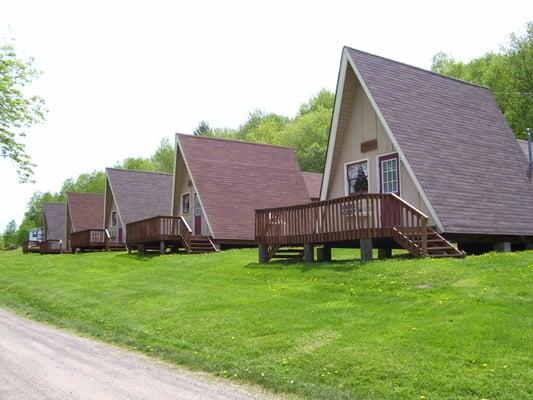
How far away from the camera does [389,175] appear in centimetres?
1869

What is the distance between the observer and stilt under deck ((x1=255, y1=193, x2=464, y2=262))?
14852 millimetres

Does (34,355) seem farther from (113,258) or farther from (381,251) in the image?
(113,258)

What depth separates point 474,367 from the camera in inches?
272

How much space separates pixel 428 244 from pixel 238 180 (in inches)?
640

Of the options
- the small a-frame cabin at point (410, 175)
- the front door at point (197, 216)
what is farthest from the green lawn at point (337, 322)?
the front door at point (197, 216)

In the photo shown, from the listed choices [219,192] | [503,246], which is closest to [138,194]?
[219,192]

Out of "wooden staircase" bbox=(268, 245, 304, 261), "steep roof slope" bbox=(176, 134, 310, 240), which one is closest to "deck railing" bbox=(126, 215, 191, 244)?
"steep roof slope" bbox=(176, 134, 310, 240)

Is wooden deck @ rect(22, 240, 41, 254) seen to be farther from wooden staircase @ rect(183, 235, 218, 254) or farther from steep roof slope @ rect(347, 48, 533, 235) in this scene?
steep roof slope @ rect(347, 48, 533, 235)

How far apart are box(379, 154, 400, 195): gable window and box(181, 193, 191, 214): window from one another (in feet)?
48.4

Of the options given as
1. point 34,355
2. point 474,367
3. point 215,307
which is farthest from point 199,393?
point 215,307

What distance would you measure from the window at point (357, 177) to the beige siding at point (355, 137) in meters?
0.20

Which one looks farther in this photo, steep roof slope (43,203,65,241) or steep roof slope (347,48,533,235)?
steep roof slope (43,203,65,241)

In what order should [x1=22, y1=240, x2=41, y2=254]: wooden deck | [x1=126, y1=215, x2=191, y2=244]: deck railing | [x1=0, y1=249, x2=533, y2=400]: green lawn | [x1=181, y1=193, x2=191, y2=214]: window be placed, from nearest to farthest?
[x1=0, y1=249, x2=533, y2=400]: green lawn → [x1=126, y1=215, x2=191, y2=244]: deck railing → [x1=181, y1=193, x2=191, y2=214]: window → [x1=22, y1=240, x2=41, y2=254]: wooden deck

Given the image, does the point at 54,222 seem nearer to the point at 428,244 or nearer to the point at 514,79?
the point at 514,79
